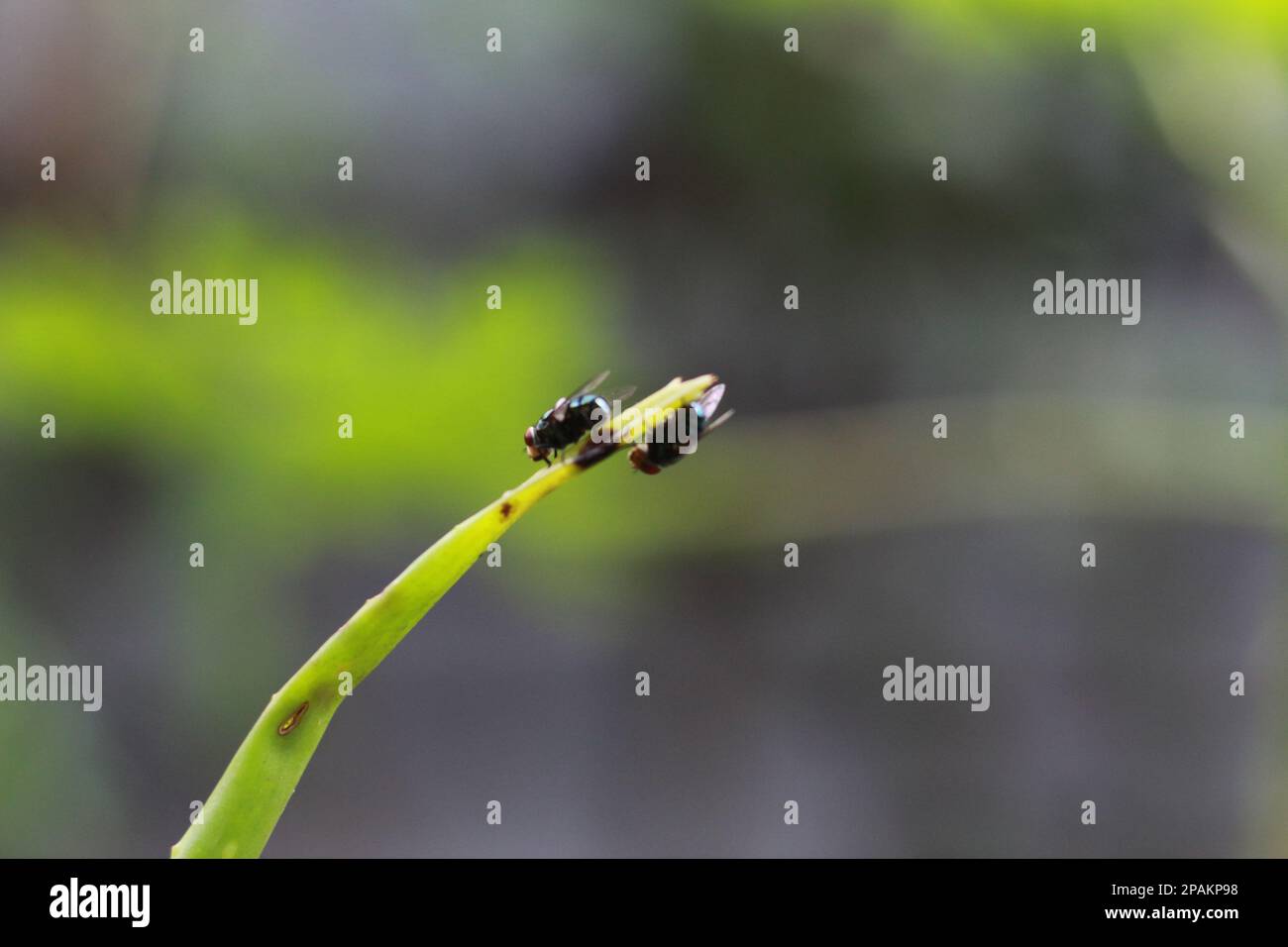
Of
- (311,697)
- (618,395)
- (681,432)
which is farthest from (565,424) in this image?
(311,697)

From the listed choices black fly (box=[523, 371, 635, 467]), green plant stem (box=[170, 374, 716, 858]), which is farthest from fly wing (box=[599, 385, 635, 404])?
green plant stem (box=[170, 374, 716, 858])

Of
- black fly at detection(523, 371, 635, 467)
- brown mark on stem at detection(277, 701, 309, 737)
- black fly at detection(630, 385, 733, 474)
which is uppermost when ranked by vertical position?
black fly at detection(523, 371, 635, 467)

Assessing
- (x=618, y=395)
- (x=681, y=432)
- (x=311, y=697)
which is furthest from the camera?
(x=618, y=395)

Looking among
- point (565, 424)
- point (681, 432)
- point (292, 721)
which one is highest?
point (565, 424)

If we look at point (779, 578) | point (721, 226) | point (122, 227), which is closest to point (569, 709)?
point (779, 578)

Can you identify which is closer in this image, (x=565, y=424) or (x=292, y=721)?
(x=292, y=721)

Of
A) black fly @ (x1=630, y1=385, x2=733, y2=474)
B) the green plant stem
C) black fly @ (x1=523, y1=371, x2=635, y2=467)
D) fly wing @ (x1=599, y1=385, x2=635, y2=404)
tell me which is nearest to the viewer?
the green plant stem

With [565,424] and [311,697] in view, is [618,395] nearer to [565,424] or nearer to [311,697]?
[565,424]

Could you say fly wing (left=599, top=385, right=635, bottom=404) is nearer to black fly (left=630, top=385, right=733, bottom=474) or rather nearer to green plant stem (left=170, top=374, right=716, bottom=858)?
black fly (left=630, top=385, right=733, bottom=474)
